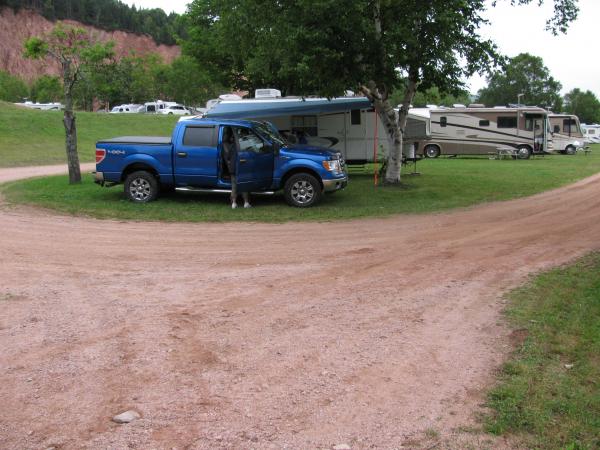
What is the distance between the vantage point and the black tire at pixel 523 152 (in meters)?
31.2

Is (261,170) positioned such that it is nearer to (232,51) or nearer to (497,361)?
(232,51)

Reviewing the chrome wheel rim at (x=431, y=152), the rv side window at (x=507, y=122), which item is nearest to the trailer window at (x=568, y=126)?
the rv side window at (x=507, y=122)

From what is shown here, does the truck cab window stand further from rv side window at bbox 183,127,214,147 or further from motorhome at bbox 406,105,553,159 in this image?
motorhome at bbox 406,105,553,159

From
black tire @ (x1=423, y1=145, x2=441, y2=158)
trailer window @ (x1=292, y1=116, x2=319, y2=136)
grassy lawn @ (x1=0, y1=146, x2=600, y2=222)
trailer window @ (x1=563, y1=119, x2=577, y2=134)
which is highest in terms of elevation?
trailer window @ (x1=563, y1=119, x2=577, y2=134)

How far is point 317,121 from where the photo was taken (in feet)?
65.5

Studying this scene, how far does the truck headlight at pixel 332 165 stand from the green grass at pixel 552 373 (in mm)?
6633

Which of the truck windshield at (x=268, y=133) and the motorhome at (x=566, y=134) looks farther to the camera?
the motorhome at (x=566, y=134)

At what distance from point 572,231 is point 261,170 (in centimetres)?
613

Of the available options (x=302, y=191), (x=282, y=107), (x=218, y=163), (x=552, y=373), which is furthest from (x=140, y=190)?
(x=552, y=373)

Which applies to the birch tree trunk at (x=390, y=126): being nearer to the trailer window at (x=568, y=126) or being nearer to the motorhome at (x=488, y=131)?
the motorhome at (x=488, y=131)

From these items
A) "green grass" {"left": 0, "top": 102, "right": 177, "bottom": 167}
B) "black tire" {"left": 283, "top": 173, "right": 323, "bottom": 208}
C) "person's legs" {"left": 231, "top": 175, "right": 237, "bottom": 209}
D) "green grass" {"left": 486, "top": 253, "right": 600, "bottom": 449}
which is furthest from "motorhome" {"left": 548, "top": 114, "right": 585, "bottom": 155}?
"green grass" {"left": 486, "top": 253, "right": 600, "bottom": 449}

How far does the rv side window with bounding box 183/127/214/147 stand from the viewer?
1285cm

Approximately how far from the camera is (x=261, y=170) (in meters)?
12.9

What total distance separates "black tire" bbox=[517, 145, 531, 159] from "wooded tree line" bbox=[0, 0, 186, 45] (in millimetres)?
76567
